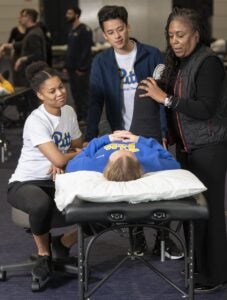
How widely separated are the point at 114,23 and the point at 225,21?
36.1 ft

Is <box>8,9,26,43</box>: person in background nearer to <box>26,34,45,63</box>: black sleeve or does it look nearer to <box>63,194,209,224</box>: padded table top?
<box>26,34,45,63</box>: black sleeve

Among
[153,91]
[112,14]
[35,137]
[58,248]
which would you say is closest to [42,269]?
[58,248]

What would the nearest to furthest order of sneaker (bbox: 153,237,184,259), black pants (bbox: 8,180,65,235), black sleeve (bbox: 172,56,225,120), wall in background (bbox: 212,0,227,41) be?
black sleeve (bbox: 172,56,225,120)
black pants (bbox: 8,180,65,235)
sneaker (bbox: 153,237,184,259)
wall in background (bbox: 212,0,227,41)

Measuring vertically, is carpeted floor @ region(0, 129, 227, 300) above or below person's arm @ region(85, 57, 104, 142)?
below

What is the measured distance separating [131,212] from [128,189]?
9 cm

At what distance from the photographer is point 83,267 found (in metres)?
2.63

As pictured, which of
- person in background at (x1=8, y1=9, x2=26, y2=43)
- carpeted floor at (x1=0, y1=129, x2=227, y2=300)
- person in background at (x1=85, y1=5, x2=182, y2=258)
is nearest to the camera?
carpeted floor at (x1=0, y1=129, x2=227, y2=300)

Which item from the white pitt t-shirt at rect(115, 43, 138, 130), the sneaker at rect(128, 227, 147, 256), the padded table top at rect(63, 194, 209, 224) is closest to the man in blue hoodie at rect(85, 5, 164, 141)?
the white pitt t-shirt at rect(115, 43, 138, 130)

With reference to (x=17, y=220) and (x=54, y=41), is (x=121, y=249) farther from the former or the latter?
(x=54, y=41)

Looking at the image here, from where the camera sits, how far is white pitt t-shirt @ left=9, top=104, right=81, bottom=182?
306 cm

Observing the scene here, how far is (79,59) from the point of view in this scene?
313 inches

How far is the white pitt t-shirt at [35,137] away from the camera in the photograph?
3.06 m

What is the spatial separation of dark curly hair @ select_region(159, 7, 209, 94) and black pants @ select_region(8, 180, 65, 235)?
71cm

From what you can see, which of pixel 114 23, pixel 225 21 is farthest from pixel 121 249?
pixel 225 21
